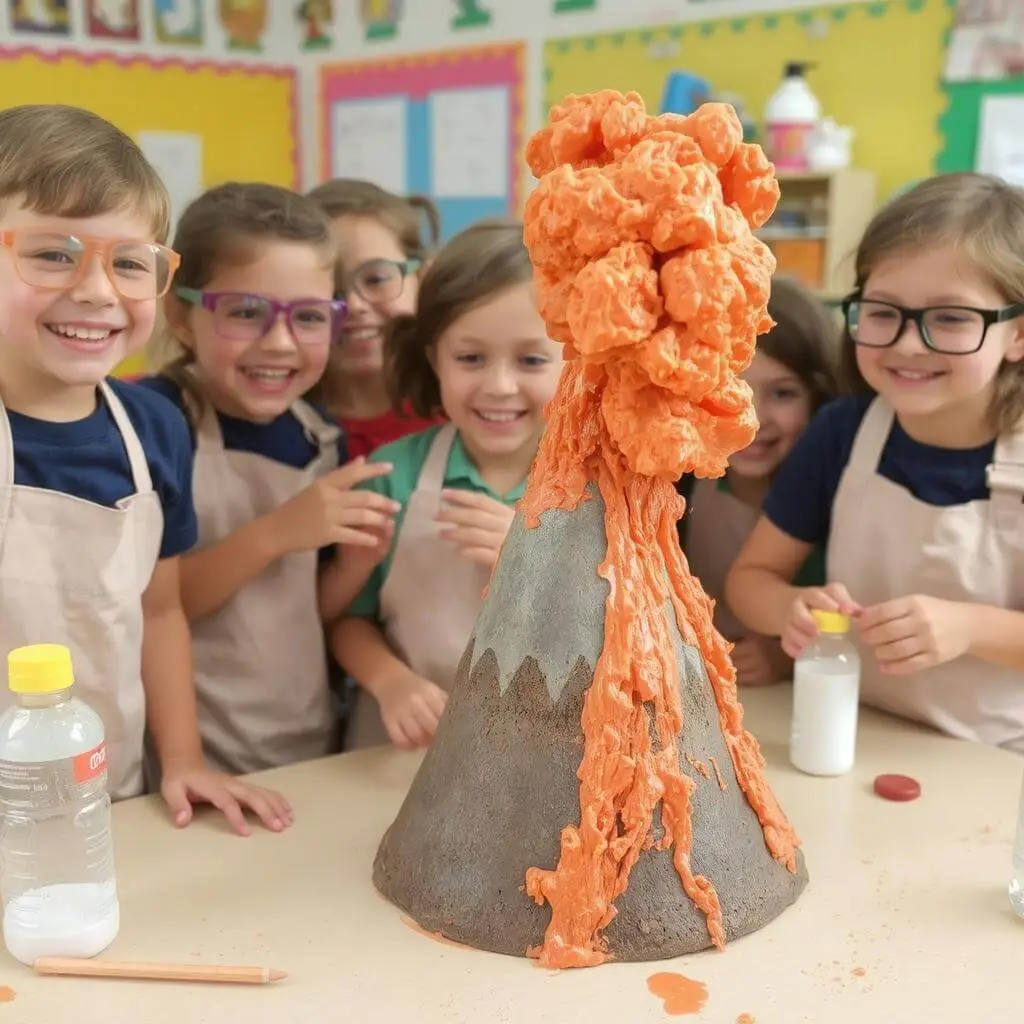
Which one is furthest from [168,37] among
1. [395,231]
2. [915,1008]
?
[915,1008]

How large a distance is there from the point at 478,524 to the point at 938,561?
0.58m

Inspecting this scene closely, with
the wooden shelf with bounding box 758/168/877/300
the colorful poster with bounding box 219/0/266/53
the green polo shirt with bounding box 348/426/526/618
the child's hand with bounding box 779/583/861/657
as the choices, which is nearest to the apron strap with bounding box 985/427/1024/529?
the child's hand with bounding box 779/583/861/657

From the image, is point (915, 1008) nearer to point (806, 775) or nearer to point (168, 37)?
point (806, 775)

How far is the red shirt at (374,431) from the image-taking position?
174 cm

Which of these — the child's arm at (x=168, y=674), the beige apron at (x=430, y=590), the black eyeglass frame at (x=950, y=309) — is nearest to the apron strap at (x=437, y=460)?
the beige apron at (x=430, y=590)

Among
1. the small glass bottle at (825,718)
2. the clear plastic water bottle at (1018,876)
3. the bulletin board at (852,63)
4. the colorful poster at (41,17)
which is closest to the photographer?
the clear plastic water bottle at (1018,876)

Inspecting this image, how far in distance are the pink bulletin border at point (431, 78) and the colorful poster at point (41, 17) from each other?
970 mm

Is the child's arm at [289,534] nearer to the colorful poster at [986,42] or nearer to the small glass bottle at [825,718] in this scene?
the small glass bottle at [825,718]

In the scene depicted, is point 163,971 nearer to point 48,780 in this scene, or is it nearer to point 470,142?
point 48,780

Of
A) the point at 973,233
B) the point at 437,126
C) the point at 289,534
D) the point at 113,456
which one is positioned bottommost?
the point at 289,534

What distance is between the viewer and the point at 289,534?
134 centimetres

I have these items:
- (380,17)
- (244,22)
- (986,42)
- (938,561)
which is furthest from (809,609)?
(244,22)

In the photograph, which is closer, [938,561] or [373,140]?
[938,561]

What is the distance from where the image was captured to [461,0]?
3734 millimetres
